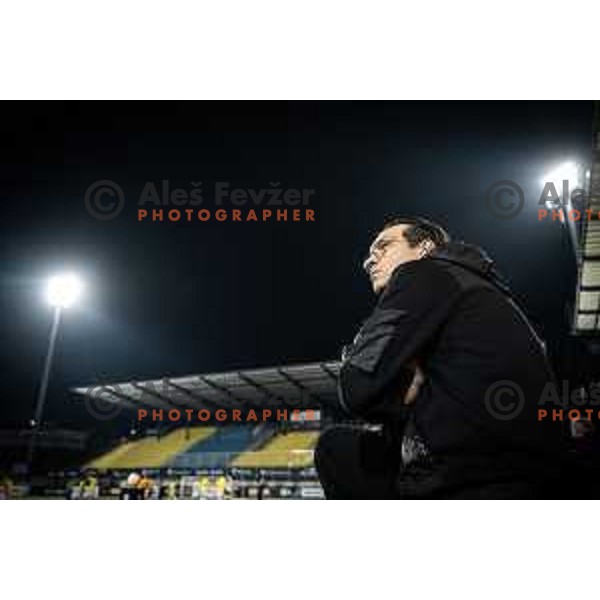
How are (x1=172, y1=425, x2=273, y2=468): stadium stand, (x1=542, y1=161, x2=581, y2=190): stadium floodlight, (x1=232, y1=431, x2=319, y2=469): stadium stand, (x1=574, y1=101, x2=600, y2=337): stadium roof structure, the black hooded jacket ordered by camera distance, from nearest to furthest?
the black hooded jacket, (x1=574, y1=101, x2=600, y2=337): stadium roof structure, (x1=542, y1=161, x2=581, y2=190): stadium floodlight, (x1=232, y1=431, x2=319, y2=469): stadium stand, (x1=172, y1=425, x2=273, y2=468): stadium stand

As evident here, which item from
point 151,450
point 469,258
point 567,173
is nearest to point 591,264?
point 567,173

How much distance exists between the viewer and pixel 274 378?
16656mm

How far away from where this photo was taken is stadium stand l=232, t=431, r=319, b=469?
15896 mm

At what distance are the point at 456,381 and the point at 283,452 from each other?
16515 mm

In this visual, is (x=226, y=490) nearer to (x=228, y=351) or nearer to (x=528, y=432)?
(x=228, y=351)

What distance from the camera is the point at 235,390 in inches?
706

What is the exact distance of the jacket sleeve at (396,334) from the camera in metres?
1.21

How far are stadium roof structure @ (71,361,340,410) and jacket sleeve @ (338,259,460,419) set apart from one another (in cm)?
1406

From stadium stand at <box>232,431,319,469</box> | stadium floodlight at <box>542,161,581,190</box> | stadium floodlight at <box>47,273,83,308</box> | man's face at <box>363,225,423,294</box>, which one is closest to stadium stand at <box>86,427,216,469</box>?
stadium stand at <box>232,431,319,469</box>

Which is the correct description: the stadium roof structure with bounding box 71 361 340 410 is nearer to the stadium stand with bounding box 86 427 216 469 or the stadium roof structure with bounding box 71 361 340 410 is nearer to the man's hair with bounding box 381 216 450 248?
the stadium stand with bounding box 86 427 216 469

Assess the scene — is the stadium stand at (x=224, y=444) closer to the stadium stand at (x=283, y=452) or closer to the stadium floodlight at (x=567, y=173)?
the stadium stand at (x=283, y=452)

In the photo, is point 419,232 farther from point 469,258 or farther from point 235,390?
point 235,390
